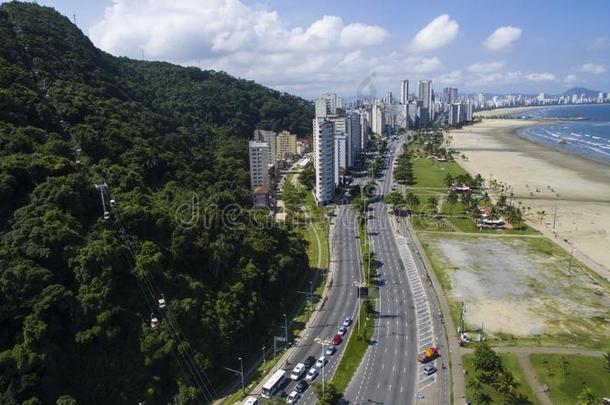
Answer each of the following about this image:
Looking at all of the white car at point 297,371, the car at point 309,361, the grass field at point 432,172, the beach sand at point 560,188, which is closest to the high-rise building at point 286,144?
the grass field at point 432,172

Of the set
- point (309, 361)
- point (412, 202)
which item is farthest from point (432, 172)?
point (309, 361)

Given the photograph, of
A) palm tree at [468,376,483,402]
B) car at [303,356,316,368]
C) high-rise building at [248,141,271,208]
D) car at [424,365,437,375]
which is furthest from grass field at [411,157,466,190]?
palm tree at [468,376,483,402]

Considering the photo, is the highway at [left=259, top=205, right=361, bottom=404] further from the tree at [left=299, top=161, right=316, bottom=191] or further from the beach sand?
the beach sand

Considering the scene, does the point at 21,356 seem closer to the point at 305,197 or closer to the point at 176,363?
the point at 176,363

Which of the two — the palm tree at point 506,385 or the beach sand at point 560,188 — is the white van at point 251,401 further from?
the beach sand at point 560,188

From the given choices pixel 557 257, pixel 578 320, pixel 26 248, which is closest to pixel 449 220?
pixel 557 257

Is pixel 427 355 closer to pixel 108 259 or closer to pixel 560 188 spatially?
pixel 108 259
